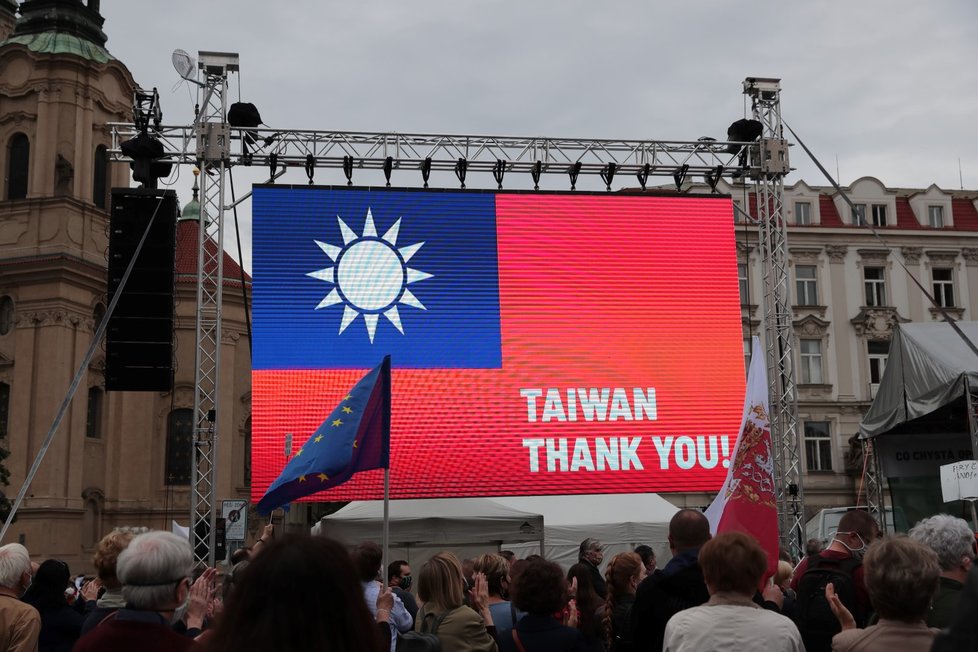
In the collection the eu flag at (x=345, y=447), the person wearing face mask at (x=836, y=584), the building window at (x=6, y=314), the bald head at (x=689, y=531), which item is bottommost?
the person wearing face mask at (x=836, y=584)

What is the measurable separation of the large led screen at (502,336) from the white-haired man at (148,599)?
1172 cm

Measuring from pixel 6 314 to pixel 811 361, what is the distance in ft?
86.0

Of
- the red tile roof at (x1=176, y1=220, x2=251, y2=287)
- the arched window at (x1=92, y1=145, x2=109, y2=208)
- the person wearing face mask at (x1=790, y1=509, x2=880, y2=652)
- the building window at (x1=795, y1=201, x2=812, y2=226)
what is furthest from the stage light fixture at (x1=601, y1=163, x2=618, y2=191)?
the building window at (x1=795, y1=201, x2=812, y2=226)

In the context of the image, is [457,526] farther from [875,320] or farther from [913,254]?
[913,254]

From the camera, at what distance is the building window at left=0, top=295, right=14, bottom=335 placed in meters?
31.4

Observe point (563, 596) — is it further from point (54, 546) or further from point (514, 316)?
point (54, 546)

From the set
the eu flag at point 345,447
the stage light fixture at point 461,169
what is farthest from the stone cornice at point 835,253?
the eu flag at point 345,447

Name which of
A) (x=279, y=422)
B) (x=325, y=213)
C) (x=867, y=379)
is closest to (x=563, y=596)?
(x=279, y=422)

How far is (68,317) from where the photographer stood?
31062 mm

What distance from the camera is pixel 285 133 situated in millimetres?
16141

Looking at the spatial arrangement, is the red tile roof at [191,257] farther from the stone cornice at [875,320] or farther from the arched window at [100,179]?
the stone cornice at [875,320]

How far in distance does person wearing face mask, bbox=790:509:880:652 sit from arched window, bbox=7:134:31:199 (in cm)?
3144

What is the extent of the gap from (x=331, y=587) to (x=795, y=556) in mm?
15581

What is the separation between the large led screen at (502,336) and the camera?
15.6m
